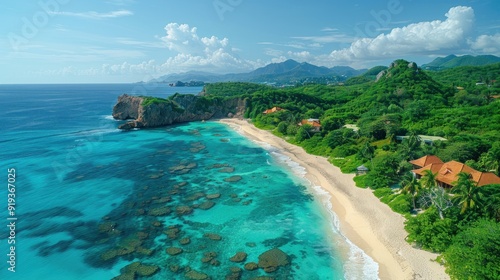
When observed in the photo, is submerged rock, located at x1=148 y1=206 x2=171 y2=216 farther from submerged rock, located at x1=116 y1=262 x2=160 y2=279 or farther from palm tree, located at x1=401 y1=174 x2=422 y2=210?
palm tree, located at x1=401 y1=174 x2=422 y2=210

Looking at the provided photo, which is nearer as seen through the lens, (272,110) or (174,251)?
(174,251)

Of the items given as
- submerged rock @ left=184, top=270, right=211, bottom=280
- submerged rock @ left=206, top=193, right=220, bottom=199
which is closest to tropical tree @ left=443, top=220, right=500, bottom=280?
submerged rock @ left=184, top=270, right=211, bottom=280

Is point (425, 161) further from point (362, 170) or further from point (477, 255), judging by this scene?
point (477, 255)

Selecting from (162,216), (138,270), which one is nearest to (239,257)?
(138,270)

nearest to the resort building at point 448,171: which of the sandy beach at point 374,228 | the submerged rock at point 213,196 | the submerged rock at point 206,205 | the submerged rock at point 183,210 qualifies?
the sandy beach at point 374,228

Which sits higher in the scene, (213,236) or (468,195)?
(468,195)

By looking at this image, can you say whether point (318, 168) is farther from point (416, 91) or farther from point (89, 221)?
point (416, 91)

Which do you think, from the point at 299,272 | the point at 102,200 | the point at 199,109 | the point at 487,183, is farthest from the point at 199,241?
the point at 199,109
